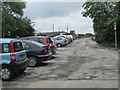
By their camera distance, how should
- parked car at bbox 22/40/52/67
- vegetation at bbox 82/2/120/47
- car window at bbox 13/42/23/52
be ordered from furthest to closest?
vegetation at bbox 82/2/120/47, parked car at bbox 22/40/52/67, car window at bbox 13/42/23/52

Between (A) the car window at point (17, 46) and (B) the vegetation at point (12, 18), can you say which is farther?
(B) the vegetation at point (12, 18)

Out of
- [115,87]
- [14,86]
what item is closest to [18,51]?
[14,86]

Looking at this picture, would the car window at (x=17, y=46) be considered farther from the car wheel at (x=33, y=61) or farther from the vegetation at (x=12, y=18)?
the vegetation at (x=12, y=18)

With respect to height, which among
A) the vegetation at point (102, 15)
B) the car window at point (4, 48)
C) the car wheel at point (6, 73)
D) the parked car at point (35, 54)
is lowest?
the car wheel at point (6, 73)

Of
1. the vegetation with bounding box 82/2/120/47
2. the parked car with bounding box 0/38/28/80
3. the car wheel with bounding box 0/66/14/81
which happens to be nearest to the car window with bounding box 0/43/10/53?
the parked car with bounding box 0/38/28/80

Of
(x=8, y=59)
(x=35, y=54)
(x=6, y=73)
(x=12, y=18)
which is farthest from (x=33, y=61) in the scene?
(x=12, y=18)

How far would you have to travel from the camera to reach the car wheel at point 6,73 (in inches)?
275

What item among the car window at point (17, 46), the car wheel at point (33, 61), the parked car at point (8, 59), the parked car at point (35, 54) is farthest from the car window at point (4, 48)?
the car wheel at point (33, 61)

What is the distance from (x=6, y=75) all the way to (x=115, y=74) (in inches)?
177

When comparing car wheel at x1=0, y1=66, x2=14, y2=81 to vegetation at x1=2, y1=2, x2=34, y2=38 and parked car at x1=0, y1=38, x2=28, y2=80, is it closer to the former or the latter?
parked car at x1=0, y1=38, x2=28, y2=80

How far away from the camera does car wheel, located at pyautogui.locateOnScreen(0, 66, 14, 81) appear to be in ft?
22.9

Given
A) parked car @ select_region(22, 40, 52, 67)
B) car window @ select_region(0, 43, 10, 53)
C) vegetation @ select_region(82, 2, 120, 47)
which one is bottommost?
parked car @ select_region(22, 40, 52, 67)

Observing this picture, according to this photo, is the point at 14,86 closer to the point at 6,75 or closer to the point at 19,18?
the point at 6,75

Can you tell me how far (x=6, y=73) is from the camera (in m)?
7.04
